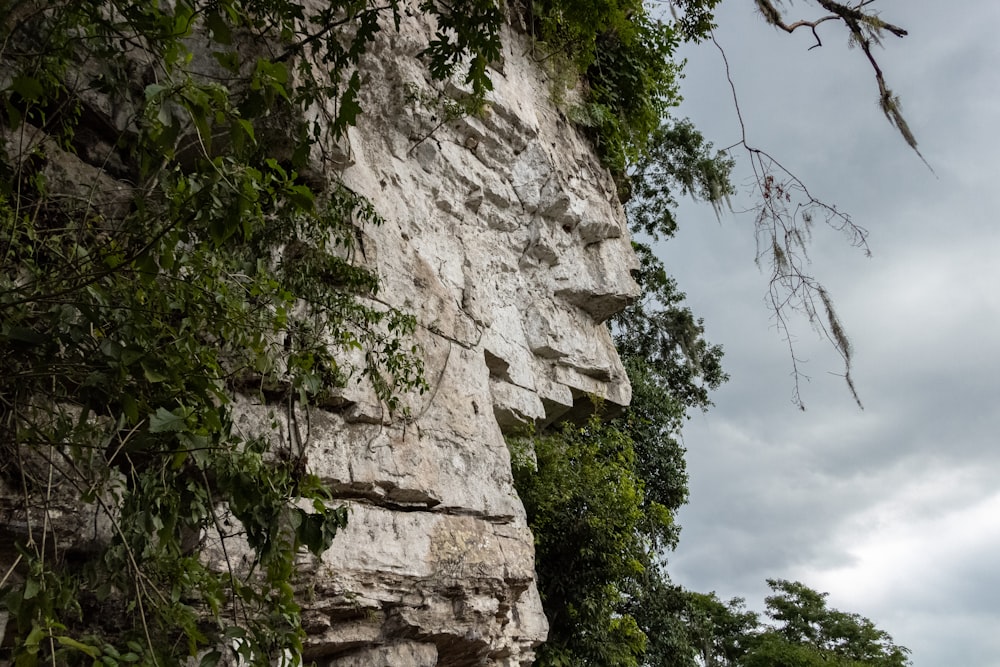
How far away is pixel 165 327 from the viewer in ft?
9.89

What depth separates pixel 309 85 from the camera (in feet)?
12.7

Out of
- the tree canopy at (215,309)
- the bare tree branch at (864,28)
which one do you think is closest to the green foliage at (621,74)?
the tree canopy at (215,309)

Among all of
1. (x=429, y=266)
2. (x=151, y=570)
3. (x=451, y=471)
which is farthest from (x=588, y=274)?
(x=151, y=570)

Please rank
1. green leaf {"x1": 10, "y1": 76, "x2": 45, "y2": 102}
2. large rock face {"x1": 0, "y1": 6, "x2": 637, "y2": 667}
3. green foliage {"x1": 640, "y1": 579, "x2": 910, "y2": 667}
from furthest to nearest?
green foliage {"x1": 640, "y1": 579, "x2": 910, "y2": 667} < large rock face {"x1": 0, "y1": 6, "x2": 637, "y2": 667} < green leaf {"x1": 10, "y1": 76, "x2": 45, "y2": 102}

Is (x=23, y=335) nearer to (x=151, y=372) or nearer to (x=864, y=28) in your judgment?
(x=151, y=372)

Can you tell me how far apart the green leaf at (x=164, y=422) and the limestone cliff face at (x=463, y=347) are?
7.09 ft

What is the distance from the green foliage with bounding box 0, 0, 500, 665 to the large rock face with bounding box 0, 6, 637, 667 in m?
0.40

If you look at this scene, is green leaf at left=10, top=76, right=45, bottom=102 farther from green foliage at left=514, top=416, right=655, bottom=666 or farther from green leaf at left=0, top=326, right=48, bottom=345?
green foliage at left=514, top=416, right=655, bottom=666

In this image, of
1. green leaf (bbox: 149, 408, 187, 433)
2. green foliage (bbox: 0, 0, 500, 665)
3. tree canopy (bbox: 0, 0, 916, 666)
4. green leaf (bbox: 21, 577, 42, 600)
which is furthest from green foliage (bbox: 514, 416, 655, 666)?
green leaf (bbox: 21, 577, 42, 600)

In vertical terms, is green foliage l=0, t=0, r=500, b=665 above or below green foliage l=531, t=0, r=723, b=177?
below

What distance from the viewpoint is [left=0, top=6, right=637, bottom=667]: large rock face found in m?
4.98

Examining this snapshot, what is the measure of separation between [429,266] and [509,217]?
77.1 inches

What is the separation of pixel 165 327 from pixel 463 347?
12.2 feet

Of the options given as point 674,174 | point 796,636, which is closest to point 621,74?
point 674,174
